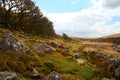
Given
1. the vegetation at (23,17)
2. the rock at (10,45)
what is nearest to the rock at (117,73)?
the rock at (10,45)

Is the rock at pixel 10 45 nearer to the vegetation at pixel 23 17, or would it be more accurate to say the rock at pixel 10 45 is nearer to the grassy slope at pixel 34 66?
the grassy slope at pixel 34 66

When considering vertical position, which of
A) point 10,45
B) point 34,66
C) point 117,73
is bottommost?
point 117,73

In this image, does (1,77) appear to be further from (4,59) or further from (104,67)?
(104,67)

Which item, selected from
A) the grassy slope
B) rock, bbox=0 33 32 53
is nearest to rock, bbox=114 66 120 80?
the grassy slope

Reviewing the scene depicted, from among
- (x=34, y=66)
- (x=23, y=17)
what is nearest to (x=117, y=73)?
(x=34, y=66)

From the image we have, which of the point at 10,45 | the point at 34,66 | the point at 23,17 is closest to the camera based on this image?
the point at 34,66

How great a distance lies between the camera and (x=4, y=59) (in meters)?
30.4

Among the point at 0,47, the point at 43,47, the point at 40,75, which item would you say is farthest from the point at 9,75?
the point at 43,47

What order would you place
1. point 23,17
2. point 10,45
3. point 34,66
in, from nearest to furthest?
point 34,66
point 10,45
point 23,17

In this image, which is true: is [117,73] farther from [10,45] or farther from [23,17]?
[23,17]

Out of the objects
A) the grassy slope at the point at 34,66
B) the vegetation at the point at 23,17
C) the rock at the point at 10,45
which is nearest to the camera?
the grassy slope at the point at 34,66

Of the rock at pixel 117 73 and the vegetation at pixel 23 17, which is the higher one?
the vegetation at pixel 23 17

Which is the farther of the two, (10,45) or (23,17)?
(23,17)

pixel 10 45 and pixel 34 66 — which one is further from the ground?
pixel 10 45
